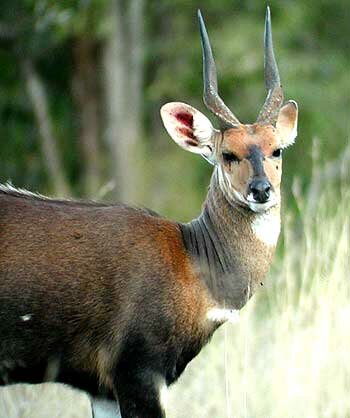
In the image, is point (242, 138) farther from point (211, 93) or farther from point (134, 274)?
point (134, 274)

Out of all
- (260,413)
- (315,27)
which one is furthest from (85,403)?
(315,27)

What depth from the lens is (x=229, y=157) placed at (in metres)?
7.99

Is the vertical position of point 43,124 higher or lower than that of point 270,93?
lower

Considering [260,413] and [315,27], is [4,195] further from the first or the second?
[315,27]

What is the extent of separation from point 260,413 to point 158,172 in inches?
496

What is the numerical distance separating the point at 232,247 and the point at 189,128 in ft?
2.27

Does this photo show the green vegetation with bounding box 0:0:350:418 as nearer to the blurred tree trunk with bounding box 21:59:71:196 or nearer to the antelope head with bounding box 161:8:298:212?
the blurred tree trunk with bounding box 21:59:71:196

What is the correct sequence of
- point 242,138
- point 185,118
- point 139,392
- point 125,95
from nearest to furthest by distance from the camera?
point 139,392 < point 242,138 < point 185,118 < point 125,95

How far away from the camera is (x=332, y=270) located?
32.6 feet

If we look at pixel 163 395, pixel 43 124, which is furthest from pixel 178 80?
pixel 163 395

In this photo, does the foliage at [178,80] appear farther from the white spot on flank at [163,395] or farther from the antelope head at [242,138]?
the white spot on flank at [163,395]

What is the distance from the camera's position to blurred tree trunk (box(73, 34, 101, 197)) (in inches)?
861

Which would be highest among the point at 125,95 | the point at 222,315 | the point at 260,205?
the point at 260,205

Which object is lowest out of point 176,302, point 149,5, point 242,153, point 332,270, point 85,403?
point 149,5
